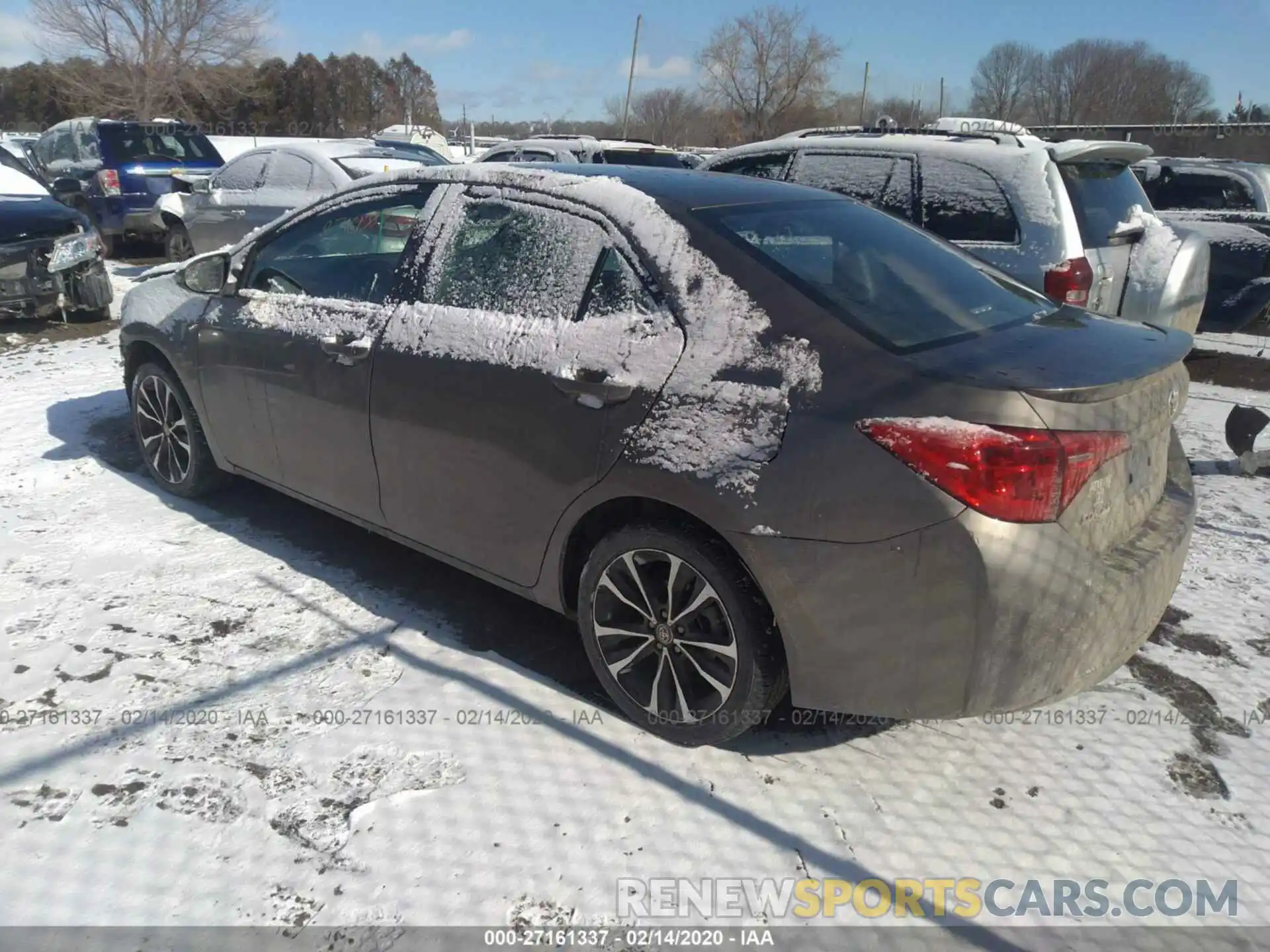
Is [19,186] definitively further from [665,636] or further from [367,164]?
[665,636]

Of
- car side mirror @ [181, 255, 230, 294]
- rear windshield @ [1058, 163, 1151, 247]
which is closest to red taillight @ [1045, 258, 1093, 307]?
rear windshield @ [1058, 163, 1151, 247]

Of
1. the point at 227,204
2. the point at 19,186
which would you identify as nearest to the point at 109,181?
the point at 19,186

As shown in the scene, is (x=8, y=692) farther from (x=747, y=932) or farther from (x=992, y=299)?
(x=992, y=299)

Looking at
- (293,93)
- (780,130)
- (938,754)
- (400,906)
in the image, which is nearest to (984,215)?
(938,754)

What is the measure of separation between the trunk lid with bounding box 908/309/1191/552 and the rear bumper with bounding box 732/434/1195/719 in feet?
0.33

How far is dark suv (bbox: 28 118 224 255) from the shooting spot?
39.5 ft

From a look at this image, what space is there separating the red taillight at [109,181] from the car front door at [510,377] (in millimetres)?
→ 10983

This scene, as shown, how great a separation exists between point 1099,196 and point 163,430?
5.43 meters

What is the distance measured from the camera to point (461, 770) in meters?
2.72

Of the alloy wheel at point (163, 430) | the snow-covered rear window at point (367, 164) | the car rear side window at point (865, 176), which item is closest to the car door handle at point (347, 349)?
the alloy wheel at point (163, 430)

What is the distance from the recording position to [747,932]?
2.21 metres

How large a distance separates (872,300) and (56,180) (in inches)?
510

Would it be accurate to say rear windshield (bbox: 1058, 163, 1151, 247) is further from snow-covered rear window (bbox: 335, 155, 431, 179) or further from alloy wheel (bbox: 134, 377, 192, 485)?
snow-covered rear window (bbox: 335, 155, 431, 179)

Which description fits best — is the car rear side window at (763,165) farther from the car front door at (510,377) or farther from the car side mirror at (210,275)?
the car front door at (510,377)
